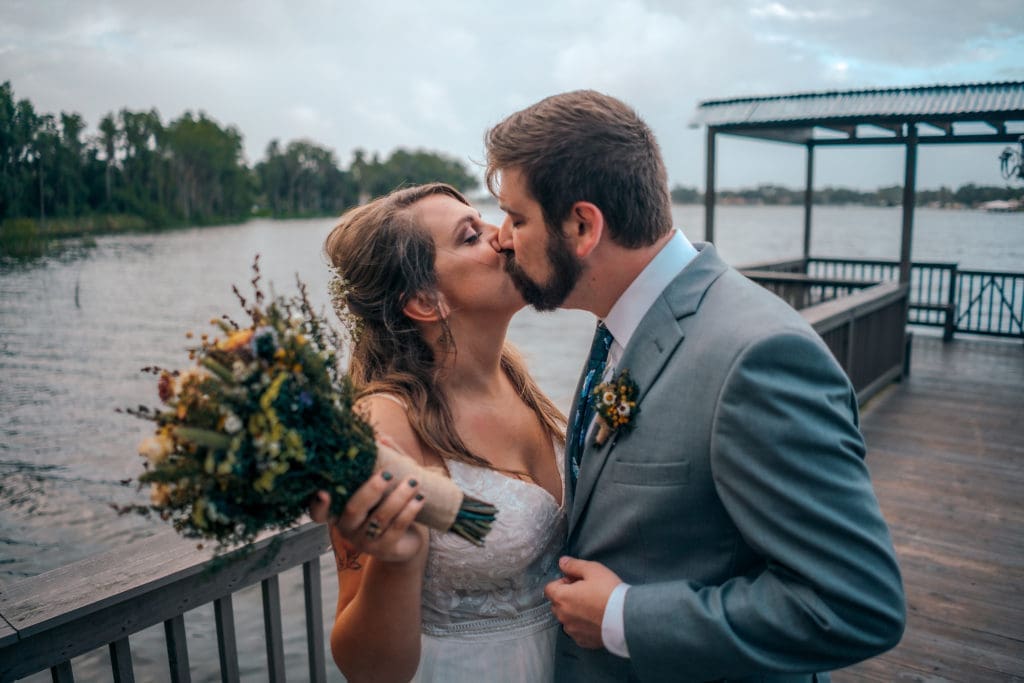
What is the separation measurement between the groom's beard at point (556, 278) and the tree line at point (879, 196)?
6.25 metres

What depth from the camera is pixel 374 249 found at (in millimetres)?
2191

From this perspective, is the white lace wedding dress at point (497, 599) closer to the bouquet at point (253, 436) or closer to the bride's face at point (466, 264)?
the bride's face at point (466, 264)

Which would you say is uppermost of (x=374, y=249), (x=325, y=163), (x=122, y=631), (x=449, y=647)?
(x=325, y=163)

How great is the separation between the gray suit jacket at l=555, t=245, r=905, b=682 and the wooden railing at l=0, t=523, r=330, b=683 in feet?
2.42

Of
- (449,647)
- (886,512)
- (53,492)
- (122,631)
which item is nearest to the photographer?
(122,631)

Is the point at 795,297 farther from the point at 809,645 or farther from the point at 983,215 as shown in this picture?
the point at 809,645

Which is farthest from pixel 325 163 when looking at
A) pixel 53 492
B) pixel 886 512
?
pixel 886 512

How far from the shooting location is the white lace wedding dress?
1.98 metres

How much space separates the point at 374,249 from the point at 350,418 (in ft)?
3.31

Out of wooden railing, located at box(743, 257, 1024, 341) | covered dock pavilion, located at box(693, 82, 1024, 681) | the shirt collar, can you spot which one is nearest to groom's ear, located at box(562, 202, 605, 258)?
the shirt collar

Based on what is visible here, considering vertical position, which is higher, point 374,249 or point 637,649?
point 374,249

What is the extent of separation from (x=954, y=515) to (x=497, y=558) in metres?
4.05

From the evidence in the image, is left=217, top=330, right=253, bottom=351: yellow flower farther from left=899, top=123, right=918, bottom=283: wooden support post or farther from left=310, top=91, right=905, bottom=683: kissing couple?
left=899, top=123, right=918, bottom=283: wooden support post

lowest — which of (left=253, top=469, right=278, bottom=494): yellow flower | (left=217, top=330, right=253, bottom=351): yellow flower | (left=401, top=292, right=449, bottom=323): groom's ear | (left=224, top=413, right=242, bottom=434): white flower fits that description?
(left=253, top=469, right=278, bottom=494): yellow flower
